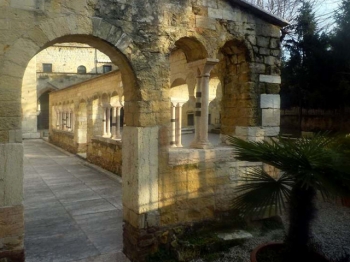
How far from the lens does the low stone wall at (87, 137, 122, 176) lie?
8.73 meters

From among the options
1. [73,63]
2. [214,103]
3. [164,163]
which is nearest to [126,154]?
[164,163]

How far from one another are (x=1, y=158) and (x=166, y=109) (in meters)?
1.89

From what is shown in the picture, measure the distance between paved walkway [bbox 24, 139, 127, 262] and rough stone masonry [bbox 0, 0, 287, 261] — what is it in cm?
57

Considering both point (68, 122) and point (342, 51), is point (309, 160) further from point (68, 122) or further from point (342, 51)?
Answer: point (68, 122)

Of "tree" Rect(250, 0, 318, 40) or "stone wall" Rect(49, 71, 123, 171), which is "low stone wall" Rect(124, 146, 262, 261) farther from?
"tree" Rect(250, 0, 318, 40)

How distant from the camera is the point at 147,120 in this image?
3814 millimetres

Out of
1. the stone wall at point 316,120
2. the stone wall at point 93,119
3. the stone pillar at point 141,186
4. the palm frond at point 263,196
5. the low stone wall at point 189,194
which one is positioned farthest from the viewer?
the stone wall at point 316,120

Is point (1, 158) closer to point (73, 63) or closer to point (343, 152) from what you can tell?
point (343, 152)

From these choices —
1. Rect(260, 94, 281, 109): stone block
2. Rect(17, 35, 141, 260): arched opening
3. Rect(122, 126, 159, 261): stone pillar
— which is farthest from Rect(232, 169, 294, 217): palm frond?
Rect(260, 94, 281, 109): stone block

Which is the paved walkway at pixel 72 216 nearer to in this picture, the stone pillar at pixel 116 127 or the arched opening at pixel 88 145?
the arched opening at pixel 88 145

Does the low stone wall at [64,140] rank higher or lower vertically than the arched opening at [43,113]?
lower

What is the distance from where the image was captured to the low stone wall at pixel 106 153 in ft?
28.7

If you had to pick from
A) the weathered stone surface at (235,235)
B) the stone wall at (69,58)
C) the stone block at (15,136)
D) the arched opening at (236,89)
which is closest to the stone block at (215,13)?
the arched opening at (236,89)

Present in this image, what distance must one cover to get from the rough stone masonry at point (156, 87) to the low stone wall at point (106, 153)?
4.34 m
